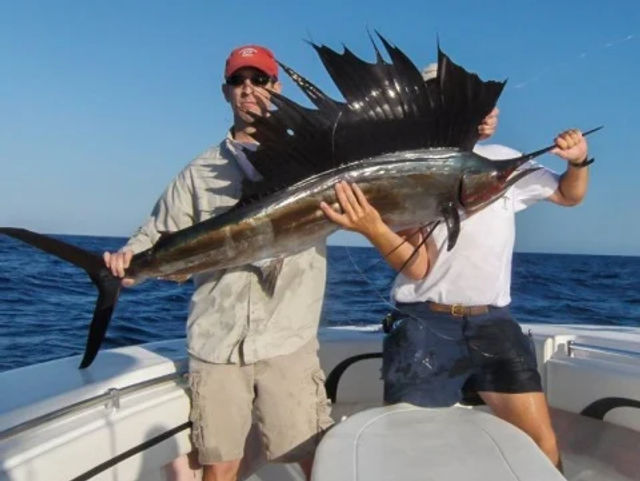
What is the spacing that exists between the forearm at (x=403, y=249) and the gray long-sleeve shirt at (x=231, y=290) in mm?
299

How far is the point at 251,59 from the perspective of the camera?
2.17 meters

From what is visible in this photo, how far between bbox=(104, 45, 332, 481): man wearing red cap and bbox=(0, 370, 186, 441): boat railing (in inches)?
8.8

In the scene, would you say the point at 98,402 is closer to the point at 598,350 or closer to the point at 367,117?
the point at 367,117

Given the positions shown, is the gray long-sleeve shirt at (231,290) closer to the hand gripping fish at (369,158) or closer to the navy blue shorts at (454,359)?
the hand gripping fish at (369,158)

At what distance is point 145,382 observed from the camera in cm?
238

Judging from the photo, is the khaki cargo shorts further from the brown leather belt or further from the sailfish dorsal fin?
the sailfish dorsal fin

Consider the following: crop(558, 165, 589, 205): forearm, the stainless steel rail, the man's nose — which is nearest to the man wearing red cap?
the man's nose

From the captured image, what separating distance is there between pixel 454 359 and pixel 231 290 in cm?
76

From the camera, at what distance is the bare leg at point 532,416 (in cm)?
213

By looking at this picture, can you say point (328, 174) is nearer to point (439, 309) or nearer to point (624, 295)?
point (439, 309)

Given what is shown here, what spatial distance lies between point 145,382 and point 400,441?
1075 millimetres

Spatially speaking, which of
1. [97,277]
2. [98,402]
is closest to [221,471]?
[98,402]

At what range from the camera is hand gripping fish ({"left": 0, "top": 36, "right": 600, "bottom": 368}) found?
6.41 feet

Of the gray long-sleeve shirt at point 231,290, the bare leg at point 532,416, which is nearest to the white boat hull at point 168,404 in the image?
the gray long-sleeve shirt at point 231,290
